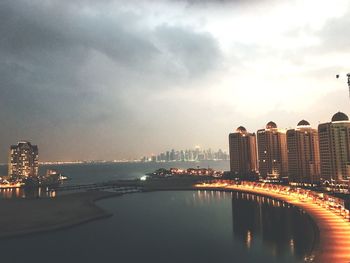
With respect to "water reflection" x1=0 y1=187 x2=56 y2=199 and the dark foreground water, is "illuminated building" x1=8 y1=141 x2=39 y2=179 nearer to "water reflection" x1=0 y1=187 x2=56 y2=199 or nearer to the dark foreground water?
"water reflection" x1=0 y1=187 x2=56 y2=199

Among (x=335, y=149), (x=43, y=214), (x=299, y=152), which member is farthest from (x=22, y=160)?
(x=335, y=149)

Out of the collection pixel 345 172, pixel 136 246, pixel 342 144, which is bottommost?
pixel 136 246

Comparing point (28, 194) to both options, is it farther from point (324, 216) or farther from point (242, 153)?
point (242, 153)

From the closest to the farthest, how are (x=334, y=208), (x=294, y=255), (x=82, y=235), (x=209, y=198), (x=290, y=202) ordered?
(x=294, y=255), (x=82, y=235), (x=334, y=208), (x=290, y=202), (x=209, y=198)

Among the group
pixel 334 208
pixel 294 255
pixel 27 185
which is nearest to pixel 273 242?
pixel 294 255

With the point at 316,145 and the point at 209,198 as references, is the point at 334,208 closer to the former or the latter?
the point at 209,198

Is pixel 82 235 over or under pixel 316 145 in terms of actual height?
under
